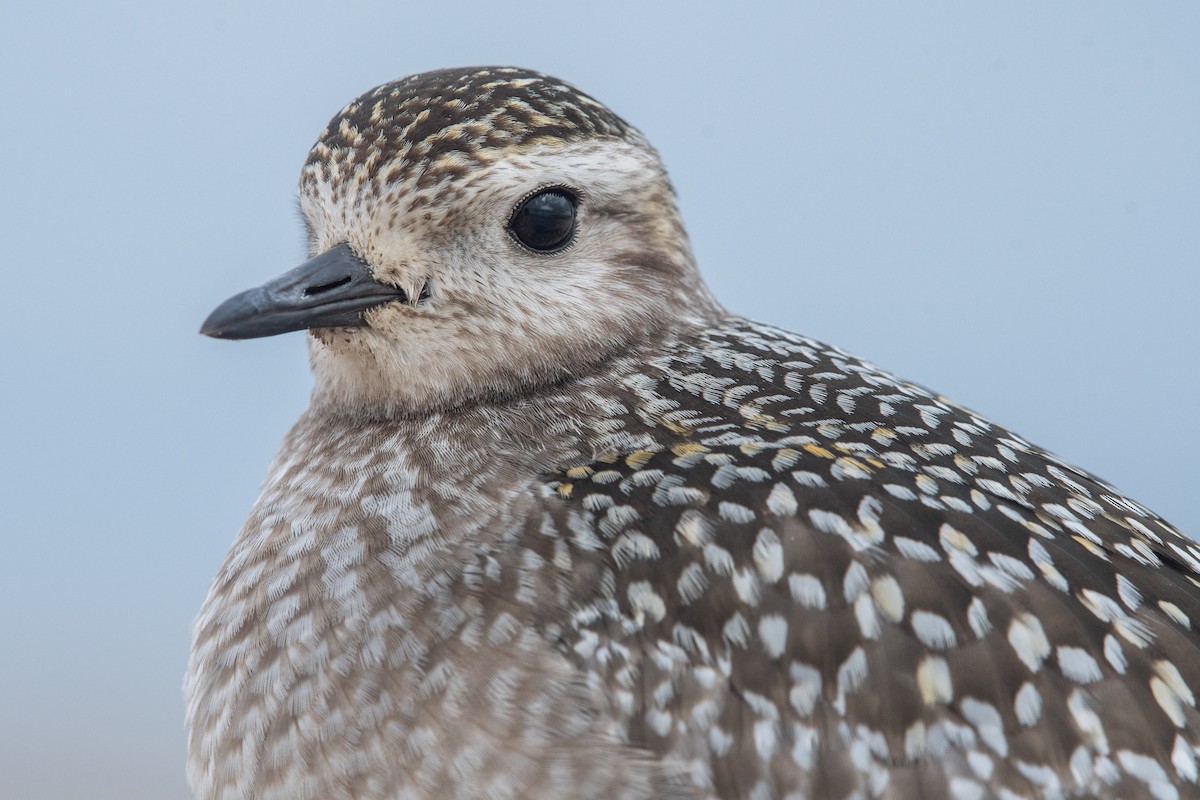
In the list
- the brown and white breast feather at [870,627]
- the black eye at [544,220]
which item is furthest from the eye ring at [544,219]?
the brown and white breast feather at [870,627]

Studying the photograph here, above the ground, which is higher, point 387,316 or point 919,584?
point 387,316

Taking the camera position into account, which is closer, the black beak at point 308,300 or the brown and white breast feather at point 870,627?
the brown and white breast feather at point 870,627

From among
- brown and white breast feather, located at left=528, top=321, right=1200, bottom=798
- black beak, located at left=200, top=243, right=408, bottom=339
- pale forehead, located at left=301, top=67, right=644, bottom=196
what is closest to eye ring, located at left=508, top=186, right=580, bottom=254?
pale forehead, located at left=301, top=67, right=644, bottom=196

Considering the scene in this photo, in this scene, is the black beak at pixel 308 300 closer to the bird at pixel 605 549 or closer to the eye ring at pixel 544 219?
the bird at pixel 605 549

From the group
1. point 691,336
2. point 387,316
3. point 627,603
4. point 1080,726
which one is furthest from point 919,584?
point 387,316

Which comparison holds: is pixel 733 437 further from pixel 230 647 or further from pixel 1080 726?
pixel 230 647

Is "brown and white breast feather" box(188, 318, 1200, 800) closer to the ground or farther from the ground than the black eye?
Answer: closer to the ground

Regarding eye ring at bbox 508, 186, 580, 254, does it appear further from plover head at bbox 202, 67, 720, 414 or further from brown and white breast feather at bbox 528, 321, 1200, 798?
brown and white breast feather at bbox 528, 321, 1200, 798

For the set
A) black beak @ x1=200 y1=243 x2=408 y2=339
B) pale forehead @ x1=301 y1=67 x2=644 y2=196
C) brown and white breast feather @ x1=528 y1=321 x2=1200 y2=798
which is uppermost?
pale forehead @ x1=301 y1=67 x2=644 y2=196
